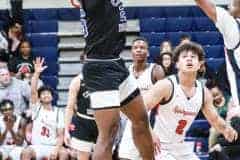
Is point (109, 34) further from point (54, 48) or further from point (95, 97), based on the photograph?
point (54, 48)

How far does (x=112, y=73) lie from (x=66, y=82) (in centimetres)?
693

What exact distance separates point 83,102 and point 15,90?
2.81 m

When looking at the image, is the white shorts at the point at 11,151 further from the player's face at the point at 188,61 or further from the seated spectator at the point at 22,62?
the player's face at the point at 188,61

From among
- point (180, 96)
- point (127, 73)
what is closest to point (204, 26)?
point (180, 96)

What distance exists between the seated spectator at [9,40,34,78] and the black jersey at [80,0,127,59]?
5594 millimetres

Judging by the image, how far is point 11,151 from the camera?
912cm

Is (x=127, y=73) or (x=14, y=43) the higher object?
(x=14, y=43)

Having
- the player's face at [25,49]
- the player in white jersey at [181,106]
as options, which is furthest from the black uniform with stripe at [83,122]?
the player's face at [25,49]

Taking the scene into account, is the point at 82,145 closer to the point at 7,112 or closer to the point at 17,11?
Result: the point at 7,112

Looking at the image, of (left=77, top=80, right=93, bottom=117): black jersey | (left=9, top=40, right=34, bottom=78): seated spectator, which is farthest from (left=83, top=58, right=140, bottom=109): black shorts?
(left=9, top=40, right=34, bottom=78): seated spectator

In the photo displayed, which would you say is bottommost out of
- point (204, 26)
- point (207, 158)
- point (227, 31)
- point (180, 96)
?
point (207, 158)

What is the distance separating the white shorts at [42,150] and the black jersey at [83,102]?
5.57 feet

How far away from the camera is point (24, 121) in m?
9.45

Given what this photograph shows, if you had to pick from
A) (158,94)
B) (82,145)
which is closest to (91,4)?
(158,94)
